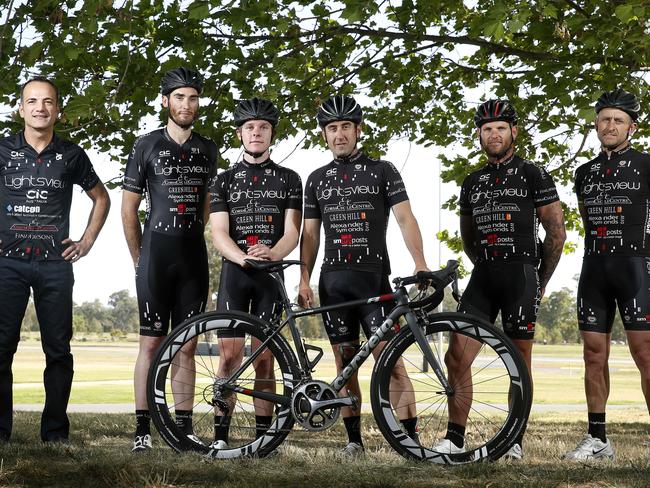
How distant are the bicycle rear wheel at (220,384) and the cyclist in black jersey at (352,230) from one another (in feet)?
1.55

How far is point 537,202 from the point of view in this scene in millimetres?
5988

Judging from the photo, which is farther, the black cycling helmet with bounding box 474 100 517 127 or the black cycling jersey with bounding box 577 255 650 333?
the black cycling jersey with bounding box 577 255 650 333

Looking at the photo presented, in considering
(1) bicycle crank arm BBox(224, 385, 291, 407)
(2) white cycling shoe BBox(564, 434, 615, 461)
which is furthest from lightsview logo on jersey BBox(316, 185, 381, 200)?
(2) white cycling shoe BBox(564, 434, 615, 461)

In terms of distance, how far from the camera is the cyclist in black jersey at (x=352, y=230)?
572 centimetres

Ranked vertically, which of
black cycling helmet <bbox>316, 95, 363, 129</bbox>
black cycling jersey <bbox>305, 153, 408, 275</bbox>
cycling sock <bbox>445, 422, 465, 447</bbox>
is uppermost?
black cycling helmet <bbox>316, 95, 363, 129</bbox>

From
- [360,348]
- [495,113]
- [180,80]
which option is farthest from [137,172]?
[495,113]

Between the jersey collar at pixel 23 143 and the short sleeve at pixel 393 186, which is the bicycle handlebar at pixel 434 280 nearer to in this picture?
the short sleeve at pixel 393 186

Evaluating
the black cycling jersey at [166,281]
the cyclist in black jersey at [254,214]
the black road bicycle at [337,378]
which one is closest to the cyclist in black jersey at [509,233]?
the black road bicycle at [337,378]

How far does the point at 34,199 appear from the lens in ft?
20.1

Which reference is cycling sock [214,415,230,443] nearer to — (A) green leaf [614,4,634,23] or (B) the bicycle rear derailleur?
(B) the bicycle rear derailleur

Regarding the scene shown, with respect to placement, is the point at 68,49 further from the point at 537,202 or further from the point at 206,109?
the point at 537,202

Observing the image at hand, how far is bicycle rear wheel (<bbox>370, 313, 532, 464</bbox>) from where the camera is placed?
16.8 feet

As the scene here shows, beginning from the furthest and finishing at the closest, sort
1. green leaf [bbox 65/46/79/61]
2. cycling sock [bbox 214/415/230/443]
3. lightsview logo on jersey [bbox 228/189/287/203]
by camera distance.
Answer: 1. green leaf [bbox 65/46/79/61]
2. lightsview logo on jersey [bbox 228/189/287/203]
3. cycling sock [bbox 214/415/230/443]

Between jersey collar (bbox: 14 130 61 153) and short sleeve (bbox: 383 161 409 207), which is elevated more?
jersey collar (bbox: 14 130 61 153)
